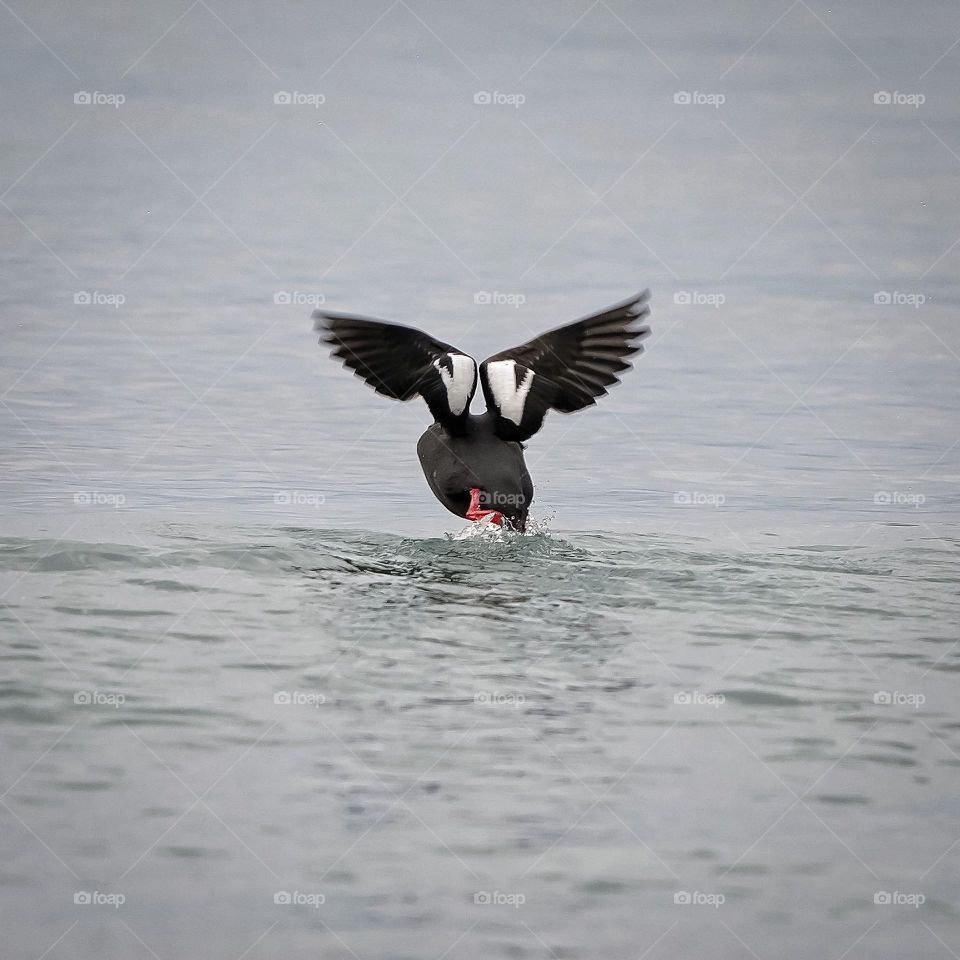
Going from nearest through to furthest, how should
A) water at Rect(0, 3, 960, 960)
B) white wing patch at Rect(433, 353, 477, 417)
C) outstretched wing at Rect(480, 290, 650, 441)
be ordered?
water at Rect(0, 3, 960, 960) → white wing patch at Rect(433, 353, 477, 417) → outstretched wing at Rect(480, 290, 650, 441)

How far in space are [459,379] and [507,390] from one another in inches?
16.5

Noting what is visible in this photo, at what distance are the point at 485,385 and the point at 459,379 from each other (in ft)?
1.12

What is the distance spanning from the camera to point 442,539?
10.1m

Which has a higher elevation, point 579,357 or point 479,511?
point 579,357

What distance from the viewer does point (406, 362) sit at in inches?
385

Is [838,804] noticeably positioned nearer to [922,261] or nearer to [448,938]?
[448,938]

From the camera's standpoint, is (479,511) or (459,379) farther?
(479,511)

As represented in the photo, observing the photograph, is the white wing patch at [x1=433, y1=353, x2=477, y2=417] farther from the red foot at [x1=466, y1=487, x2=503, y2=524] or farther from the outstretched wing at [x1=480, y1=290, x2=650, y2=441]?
the red foot at [x1=466, y1=487, x2=503, y2=524]

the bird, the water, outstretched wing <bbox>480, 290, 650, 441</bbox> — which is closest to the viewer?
the water

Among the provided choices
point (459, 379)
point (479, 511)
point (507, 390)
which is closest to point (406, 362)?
point (459, 379)

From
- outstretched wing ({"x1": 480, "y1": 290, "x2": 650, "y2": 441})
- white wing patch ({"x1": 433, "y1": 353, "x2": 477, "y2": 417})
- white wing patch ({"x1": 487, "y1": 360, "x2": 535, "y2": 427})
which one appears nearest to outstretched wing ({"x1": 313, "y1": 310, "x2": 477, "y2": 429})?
white wing patch ({"x1": 433, "y1": 353, "x2": 477, "y2": 417})

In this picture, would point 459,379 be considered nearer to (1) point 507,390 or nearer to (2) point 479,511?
(1) point 507,390

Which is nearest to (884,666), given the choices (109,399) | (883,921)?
(883,921)

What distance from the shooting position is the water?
5.03 m
